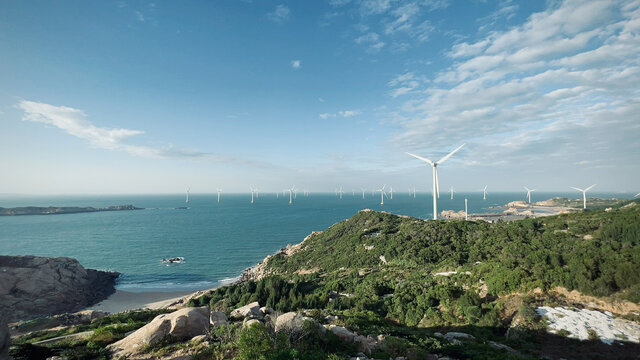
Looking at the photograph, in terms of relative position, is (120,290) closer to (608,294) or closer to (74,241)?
(74,241)

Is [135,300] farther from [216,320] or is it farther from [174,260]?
[216,320]

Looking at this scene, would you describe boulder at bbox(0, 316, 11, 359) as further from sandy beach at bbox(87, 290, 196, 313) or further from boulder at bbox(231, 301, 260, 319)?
sandy beach at bbox(87, 290, 196, 313)

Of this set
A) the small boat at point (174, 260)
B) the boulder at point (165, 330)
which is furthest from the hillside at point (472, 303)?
the small boat at point (174, 260)

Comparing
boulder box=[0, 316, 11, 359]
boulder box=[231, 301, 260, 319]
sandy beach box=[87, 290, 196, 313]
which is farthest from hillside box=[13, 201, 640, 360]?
sandy beach box=[87, 290, 196, 313]

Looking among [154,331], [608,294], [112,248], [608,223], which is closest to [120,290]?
[112,248]

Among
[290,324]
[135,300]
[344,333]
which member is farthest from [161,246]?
[344,333]
